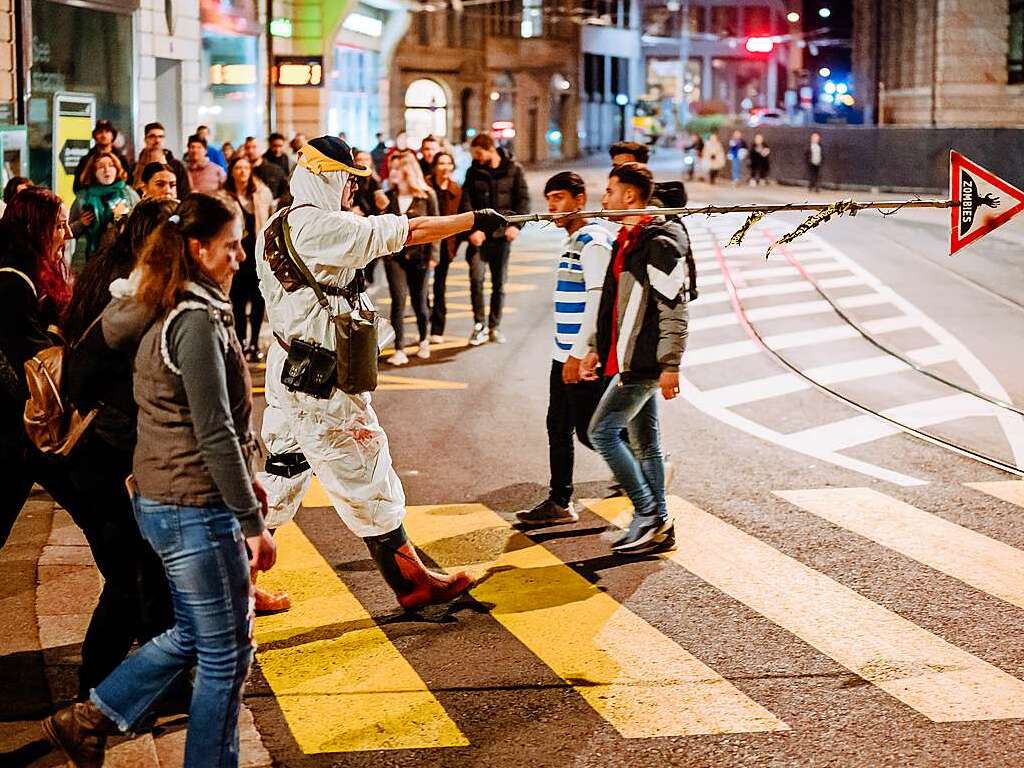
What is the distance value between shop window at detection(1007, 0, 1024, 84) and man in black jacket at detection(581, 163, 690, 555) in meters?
41.8

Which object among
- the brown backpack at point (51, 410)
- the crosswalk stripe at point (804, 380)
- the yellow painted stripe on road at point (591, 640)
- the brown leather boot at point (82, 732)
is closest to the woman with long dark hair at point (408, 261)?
the crosswalk stripe at point (804, 380)

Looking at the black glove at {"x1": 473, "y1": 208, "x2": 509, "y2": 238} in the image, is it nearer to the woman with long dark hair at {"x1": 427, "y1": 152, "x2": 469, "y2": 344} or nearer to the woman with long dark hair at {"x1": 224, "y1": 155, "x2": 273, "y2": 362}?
the woman with long dark hair at {"x1": 224, "y1": 155, "x2": 273, "y2": 362}

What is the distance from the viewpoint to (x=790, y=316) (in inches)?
683

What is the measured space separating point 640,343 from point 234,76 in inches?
891

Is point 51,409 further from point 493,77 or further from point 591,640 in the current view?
point 493,77

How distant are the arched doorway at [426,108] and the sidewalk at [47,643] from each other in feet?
173

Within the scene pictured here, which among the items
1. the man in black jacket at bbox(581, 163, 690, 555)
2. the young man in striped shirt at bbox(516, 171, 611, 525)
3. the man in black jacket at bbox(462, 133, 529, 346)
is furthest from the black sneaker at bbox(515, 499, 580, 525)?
the man in black jacket at bbox(462, 133, 529, 346)

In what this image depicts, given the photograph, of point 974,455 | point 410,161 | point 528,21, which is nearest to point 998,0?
point 528,21

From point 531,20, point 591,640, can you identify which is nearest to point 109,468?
point 591,640

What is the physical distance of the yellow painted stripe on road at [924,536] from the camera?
7227 mm

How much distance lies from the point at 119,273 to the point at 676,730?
97.1 inches

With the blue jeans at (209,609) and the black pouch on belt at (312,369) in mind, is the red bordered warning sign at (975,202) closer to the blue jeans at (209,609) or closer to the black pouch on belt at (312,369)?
the black pouch on belt at (312,369)

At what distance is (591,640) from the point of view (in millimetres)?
6383

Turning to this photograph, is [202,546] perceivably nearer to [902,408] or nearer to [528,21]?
[902,408]
